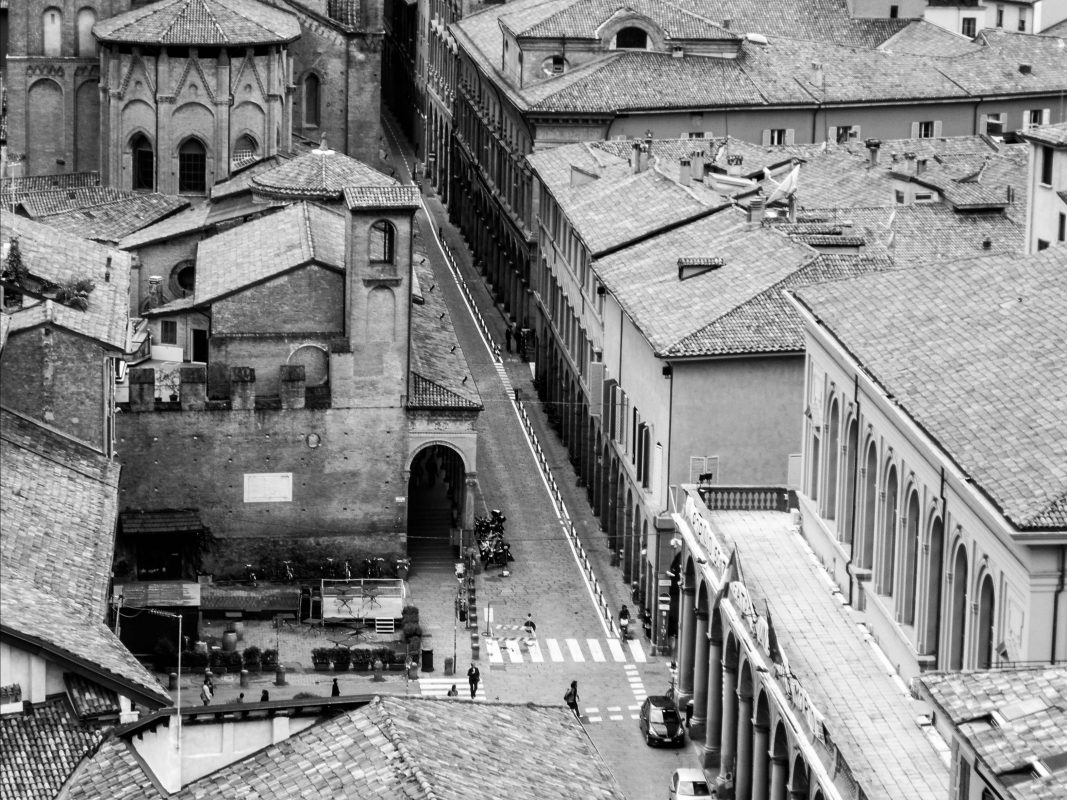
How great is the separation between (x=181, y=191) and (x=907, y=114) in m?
43.3

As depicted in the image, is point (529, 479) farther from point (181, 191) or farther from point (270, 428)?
point (181, 191)

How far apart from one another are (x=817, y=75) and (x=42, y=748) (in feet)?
331

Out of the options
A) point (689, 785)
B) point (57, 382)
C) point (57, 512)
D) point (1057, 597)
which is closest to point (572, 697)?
point (689, 785)

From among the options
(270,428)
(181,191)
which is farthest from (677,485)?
(181,191)

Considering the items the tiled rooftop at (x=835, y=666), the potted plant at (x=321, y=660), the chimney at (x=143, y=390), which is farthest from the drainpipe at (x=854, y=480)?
the chimney at (x=143, y=390)

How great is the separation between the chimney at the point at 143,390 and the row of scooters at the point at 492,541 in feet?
48.4

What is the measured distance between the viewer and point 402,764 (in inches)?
1946

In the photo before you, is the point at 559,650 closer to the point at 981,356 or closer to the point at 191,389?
the point at 191,389

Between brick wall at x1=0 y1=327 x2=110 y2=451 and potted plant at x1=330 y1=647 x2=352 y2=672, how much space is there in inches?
481

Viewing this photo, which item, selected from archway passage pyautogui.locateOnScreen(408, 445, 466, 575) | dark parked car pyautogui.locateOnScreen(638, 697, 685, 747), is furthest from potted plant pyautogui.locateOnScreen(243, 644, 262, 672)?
dark parked car pyautogui.locateOnScreen(638, 697, 685, 747)

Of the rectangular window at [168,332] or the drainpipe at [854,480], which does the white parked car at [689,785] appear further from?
the rectangular window at [168,332]

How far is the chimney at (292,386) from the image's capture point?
100688mm

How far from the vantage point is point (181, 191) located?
13525 centimetres

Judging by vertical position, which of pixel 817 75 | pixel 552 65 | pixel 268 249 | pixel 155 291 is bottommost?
pixel 155 291
